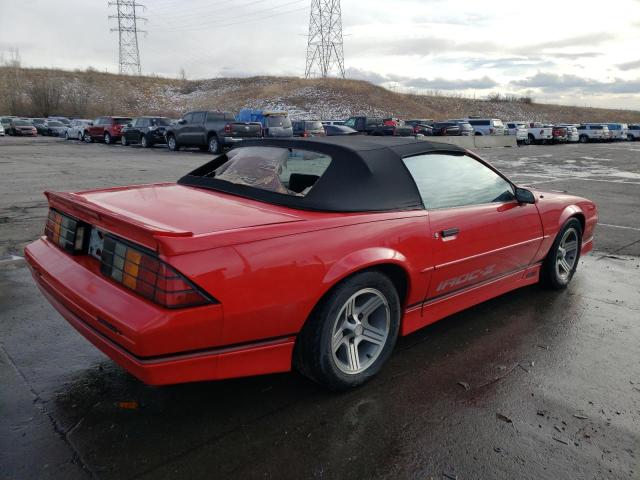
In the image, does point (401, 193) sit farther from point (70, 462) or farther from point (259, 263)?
point (70, 462)

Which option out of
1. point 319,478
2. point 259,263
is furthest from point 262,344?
point 319,478

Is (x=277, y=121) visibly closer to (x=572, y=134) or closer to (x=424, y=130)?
(x=424, y=130)

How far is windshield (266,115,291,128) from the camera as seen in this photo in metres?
23.8

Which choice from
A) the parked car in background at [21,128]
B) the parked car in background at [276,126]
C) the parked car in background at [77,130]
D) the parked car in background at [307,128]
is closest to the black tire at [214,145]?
the parked car in background at [276,126]

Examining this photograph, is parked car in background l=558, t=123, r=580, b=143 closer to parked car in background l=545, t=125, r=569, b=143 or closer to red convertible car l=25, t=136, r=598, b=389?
parked car in background l=545, t=125, r=569, b=143

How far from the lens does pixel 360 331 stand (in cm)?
298

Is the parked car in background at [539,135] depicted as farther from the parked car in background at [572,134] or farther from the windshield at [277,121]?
the windshield at [277,121]

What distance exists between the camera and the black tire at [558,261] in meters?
4.52

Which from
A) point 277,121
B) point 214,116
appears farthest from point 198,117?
point 277,121

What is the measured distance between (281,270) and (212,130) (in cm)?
1983

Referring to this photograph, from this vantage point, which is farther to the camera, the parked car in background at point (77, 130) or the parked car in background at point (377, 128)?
the parked car in background at point (77, 130)

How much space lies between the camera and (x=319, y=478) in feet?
7.30

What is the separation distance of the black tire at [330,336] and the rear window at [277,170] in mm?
665

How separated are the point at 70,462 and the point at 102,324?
0.61m
